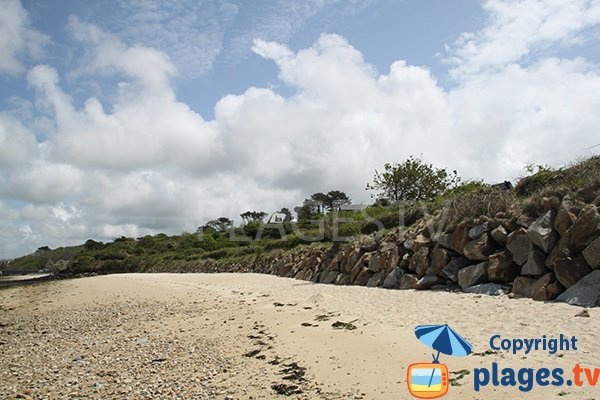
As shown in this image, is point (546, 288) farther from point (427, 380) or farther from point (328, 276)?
point (328, 276)

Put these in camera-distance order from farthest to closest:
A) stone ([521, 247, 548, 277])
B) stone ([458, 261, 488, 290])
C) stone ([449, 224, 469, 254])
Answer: stone ([449, 224, 469, 254]) < stone ([458, 261, 488, 290]) < stone ([521, 247, 548, 277])

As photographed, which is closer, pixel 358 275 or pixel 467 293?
pixel 467 293

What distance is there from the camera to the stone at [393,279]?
13016 millimetres

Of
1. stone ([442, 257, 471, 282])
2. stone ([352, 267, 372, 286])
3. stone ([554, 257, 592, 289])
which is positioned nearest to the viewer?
stone ([554, 257, 592, 289])

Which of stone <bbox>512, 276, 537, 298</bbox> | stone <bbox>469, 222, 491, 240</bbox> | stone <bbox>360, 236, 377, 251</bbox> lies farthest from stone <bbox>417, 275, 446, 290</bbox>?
stone <bbox>360, 236, 377, 251</bbox>

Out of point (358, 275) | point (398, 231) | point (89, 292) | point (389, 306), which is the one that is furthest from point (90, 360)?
point (89, 292)

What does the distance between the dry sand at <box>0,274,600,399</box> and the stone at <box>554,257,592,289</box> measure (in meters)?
0.80

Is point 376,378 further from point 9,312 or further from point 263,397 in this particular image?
point 9,312

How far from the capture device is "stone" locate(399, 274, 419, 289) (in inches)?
474

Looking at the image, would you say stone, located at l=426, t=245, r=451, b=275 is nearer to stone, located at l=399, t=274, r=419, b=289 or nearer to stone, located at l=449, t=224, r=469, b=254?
stone, located at l=449, t=224, r=469, b=254

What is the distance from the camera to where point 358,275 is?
50.0ft

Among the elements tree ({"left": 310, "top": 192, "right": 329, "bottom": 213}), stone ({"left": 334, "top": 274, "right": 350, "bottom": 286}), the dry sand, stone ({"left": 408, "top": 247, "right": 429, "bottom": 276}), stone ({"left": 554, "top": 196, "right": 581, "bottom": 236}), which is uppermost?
tree ({"left": 310, "top": 192, "right": 329, "bottom": 213})

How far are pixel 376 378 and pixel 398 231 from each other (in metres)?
10.7

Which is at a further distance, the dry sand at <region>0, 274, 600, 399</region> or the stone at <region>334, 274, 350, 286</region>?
the stone at <region>334, 274, 350, 286</region>
